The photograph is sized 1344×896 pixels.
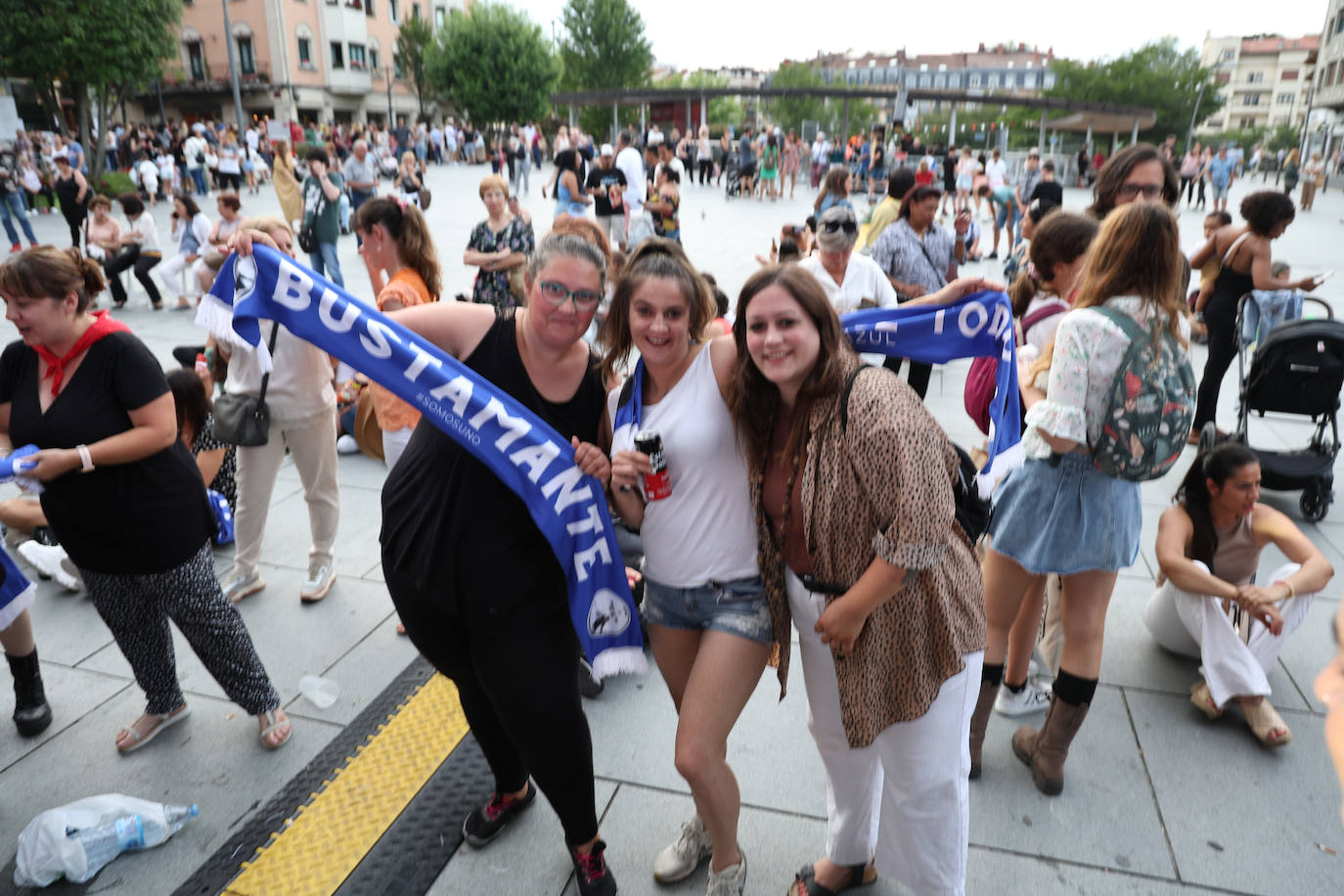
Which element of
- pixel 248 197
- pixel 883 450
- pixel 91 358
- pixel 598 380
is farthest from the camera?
pixel 248 197

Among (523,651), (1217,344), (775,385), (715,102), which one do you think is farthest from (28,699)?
(715,102)

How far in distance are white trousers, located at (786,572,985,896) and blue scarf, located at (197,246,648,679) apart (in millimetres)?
550

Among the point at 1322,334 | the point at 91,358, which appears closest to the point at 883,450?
the point at 91,358

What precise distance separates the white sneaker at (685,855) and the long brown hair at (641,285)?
1.52m

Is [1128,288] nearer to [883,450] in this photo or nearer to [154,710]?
[883,450]

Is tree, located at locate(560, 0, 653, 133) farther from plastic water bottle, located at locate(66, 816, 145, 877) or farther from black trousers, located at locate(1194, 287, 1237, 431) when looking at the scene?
plastic water bottle, located at locate(66, 816, 145, 877)

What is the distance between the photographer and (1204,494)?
355cm

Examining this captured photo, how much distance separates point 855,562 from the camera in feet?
6.70

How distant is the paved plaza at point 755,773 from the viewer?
2713mm

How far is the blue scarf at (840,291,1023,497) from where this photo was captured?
280 centimetres

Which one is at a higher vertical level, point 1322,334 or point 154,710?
point 1322,334

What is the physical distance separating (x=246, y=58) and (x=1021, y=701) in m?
61.9

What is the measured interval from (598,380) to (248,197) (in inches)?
1029


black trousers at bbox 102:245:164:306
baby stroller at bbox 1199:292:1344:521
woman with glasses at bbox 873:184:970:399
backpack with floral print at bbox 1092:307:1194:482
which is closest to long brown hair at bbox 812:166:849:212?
woman with glasses at bbox 873:184:970:399
